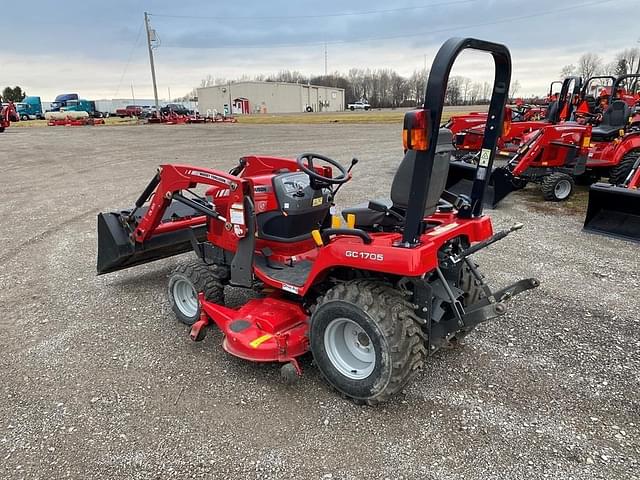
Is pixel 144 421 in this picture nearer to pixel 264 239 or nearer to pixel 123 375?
pixel 123 375

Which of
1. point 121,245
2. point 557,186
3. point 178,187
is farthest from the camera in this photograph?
point 557,186

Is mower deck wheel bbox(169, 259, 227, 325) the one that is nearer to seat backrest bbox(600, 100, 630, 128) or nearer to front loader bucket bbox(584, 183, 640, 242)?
front loader bucket bbox(584, 183, 640, 242)

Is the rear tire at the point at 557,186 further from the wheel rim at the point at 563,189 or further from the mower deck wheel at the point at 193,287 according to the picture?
the mower deck wheel at the point at 193,287

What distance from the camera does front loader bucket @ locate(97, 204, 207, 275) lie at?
4.62 metres

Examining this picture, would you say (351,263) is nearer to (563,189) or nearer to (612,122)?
(563,189)

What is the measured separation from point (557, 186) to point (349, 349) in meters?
6.90

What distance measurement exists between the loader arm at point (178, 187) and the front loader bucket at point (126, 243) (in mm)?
209

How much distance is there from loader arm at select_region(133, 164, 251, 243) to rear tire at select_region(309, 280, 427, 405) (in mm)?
1037

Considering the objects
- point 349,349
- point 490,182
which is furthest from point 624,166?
point 349,349

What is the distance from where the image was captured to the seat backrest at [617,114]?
10.2 metres

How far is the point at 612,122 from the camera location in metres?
10.4

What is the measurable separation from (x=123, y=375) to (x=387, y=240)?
2.12 meters

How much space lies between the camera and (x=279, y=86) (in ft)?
258

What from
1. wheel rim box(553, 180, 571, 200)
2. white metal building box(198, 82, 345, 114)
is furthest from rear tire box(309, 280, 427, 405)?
white metal building box(198, 82, 345, 114)
